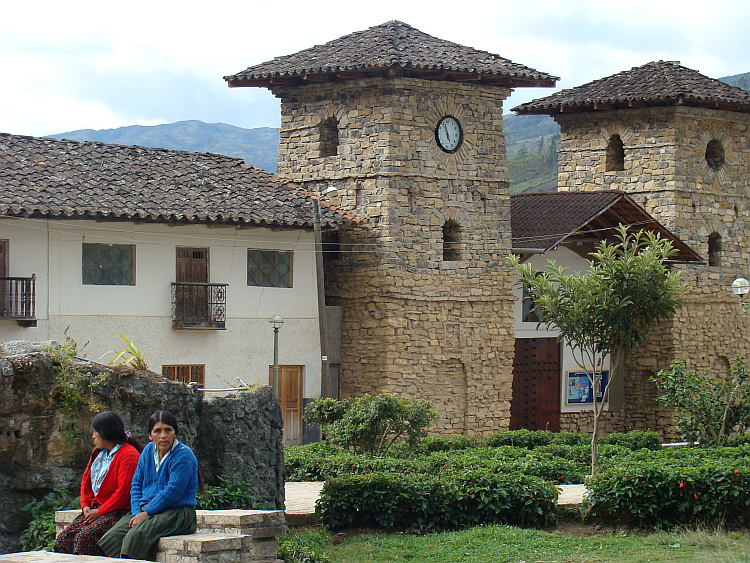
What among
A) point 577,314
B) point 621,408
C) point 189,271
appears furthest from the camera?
point 621,408

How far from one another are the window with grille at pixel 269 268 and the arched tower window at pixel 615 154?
33.7 ft

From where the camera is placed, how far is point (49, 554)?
813 centimetres

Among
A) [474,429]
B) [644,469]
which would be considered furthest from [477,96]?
[644,469]

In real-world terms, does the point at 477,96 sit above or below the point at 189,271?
above

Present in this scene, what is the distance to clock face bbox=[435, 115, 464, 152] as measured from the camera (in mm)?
25484

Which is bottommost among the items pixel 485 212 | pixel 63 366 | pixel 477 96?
pixel 63 366

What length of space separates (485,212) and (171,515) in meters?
18.2

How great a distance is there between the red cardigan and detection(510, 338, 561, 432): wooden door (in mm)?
19421

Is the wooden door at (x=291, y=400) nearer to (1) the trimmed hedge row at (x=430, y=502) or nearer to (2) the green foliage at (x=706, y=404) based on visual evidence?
(2) the green foliage at (x=706, y=404)

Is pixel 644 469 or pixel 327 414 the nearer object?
pixel 644 469

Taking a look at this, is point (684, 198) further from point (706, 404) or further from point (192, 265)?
point (192, 265)

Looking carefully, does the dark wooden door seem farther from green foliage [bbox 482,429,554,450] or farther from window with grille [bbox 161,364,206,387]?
green foliage [bbox 482,429,554,450]

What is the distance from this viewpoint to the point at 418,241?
2500 centimetres

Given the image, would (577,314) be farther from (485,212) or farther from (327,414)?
(485,212)
